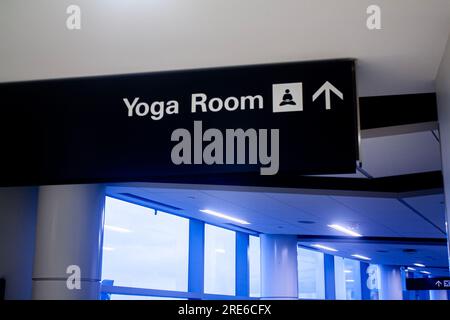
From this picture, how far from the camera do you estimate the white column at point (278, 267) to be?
1019 cm

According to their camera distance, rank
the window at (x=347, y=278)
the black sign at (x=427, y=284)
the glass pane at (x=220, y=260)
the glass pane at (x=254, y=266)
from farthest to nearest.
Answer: the window at (x=347, y=278) → the black sign at (x=427, y=284) → the glass pane at (x=254, y=266) → the glass pane at (x=220, y=260)

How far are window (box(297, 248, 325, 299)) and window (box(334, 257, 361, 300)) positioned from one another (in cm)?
98

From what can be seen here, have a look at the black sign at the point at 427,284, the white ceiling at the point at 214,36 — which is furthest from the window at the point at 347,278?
the white ceiling at the point at 214,36

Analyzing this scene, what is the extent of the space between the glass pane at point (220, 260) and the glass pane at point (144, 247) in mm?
788

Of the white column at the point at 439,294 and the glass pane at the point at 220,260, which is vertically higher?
the glass pane at the point at 220,260

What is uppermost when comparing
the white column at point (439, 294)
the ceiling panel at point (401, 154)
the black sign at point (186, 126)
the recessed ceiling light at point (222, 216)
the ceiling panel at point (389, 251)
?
the ceiling panel at point (401, 154)

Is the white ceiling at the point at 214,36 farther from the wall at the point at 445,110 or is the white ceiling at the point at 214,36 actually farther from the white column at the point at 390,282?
the white column at the point at 390,282

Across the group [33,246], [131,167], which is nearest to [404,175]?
[33,246]

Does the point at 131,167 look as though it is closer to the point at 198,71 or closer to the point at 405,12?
the point at 198,71

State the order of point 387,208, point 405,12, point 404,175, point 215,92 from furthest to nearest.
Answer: point 387,208, point 404,175, point 215,92, point 405,12

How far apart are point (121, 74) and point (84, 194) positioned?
7.18ft

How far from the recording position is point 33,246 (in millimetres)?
5043

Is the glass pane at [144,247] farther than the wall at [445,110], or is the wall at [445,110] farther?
the glass pane at [144,247]

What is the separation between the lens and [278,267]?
33.9 ft
